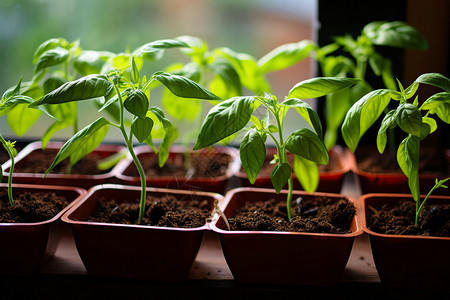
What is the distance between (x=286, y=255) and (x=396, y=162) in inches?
24.4

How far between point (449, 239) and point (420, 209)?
0.10 m

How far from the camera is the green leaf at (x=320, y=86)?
3.18 ft

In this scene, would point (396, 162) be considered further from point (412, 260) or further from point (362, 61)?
point (412, 260)

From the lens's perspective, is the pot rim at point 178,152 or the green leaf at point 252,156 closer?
the green leaf at point 252,156

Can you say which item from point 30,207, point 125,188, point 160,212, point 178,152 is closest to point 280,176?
point 160,212

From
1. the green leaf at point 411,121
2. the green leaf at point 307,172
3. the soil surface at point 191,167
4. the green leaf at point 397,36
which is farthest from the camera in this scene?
the soil surface at point 191,167

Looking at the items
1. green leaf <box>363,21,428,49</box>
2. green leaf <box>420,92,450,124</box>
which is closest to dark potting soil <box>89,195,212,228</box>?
green leaf <box>420,92,450,124</box>

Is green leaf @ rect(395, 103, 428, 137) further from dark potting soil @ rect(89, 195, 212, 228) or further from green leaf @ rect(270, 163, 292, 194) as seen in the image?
dark potting soil @ rect(89, 195, 212, 228)

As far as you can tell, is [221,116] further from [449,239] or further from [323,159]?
[449,239]

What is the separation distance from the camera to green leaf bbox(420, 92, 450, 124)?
0.94m

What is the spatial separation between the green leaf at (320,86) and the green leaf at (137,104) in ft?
0.91

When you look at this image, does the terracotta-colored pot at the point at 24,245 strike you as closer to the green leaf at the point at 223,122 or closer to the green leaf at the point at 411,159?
the green leaf at the point at 223,122

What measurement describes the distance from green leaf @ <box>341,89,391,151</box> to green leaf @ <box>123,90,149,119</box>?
1.17 ft

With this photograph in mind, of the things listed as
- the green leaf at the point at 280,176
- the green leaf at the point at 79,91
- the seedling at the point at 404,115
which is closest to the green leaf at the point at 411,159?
the seedling at the point at 404,115
